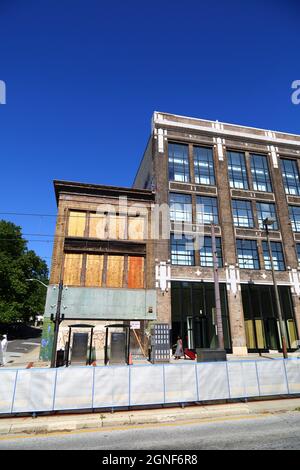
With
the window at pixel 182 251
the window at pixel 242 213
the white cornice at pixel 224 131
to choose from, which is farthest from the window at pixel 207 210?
the white cornice at pixel 224 131

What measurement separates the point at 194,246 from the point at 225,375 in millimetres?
16046

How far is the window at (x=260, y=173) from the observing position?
29109 mm

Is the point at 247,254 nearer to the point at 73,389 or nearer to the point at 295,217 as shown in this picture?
the point at 295,217

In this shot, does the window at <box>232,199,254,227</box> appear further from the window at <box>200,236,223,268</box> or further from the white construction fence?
the white construction fence

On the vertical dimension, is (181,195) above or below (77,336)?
above

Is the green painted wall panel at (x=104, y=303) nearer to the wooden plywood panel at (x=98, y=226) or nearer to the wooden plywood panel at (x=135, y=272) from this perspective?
the wooden plywood panel at (x=135, y=272)

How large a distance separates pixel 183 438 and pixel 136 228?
19713 mm

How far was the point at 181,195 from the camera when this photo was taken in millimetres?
26844

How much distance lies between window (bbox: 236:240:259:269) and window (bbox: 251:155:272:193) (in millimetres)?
6060

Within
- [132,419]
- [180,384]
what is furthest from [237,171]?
[132,419]

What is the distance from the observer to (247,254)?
26.4 m
